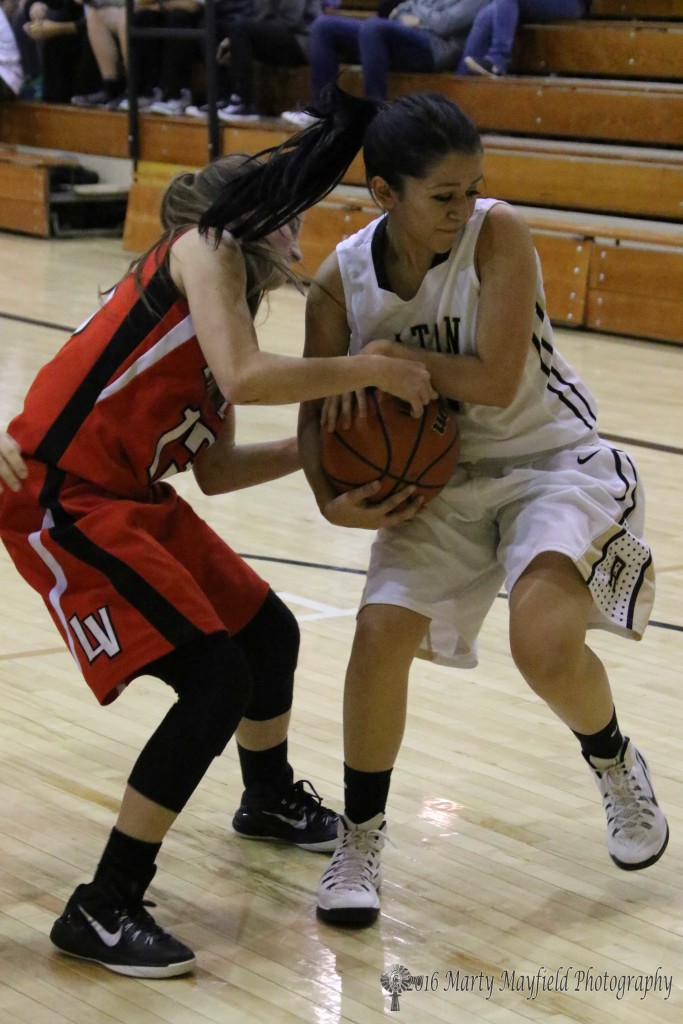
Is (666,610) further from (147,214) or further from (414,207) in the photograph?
(147,214)

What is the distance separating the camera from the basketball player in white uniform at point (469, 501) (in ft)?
7.38

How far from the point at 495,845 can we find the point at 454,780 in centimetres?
28

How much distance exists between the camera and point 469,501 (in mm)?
2414

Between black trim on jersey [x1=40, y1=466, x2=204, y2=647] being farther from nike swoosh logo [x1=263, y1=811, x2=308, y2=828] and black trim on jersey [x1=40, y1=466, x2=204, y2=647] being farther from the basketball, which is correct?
nike swoosh logo [x1=263, y1=811, x2=308, y2=828]

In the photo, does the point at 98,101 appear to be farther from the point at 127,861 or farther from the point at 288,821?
the point at 127,861

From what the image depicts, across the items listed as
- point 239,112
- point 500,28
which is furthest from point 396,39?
point 239,112

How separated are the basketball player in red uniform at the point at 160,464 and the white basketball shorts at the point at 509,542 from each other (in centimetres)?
26

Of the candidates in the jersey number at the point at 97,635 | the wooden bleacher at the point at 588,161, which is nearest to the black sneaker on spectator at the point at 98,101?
the wooden bleacher at the point at 588,161

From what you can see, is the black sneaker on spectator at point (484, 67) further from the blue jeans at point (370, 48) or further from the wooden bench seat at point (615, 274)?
the wooden bench seat at point (615, 274)

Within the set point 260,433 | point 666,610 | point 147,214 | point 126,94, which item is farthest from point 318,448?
point 126,94

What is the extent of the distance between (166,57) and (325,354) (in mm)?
10030

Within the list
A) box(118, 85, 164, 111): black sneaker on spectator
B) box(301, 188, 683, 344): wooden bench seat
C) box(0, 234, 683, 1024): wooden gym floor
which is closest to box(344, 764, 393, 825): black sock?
box(0, 234, 683, 1024): wooden gym floor

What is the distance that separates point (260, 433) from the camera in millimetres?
5766

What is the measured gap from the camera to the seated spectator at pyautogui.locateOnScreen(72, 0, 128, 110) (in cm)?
1184
